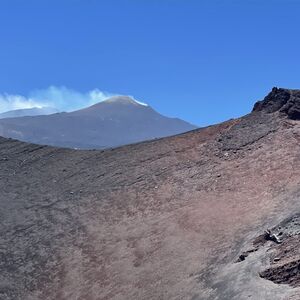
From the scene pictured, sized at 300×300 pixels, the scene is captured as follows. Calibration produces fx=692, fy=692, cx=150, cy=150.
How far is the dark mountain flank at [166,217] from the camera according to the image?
23.3m

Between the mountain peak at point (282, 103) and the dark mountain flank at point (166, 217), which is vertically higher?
the mountain peak at point (282, 103)

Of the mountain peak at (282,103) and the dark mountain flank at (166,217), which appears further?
the mountain peak at (282,103)

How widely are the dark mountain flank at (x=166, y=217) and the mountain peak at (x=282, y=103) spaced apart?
0.24 feet

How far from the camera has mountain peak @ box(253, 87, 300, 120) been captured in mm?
35469

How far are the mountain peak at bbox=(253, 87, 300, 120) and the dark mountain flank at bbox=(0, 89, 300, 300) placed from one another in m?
0.07

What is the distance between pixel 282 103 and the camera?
36781 mm

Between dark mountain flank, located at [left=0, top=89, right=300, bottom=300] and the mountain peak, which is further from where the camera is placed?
the mountain peak

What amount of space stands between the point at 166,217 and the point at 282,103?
10.8m

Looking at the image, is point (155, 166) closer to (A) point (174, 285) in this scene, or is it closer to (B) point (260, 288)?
(A) point (174, 285)

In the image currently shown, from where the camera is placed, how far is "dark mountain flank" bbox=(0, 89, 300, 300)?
23.3 metres

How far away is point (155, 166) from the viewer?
1411 inches

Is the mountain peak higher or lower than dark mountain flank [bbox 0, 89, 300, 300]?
higher

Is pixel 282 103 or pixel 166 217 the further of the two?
pixel 282 103

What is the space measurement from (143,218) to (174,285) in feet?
23.0
